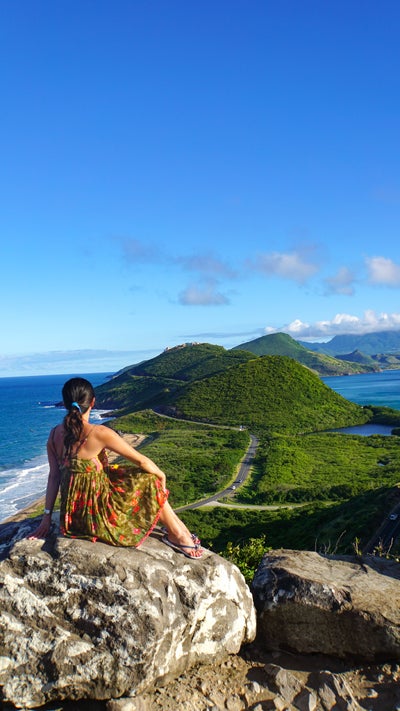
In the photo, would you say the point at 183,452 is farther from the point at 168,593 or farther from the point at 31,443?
the point at 168,593

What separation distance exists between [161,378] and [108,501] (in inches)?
6407

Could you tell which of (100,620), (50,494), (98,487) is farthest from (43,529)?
(100,620)

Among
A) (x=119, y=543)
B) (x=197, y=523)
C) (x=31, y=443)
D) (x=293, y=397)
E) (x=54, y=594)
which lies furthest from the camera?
(x=293, y=397)

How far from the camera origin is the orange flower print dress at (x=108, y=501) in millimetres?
6039

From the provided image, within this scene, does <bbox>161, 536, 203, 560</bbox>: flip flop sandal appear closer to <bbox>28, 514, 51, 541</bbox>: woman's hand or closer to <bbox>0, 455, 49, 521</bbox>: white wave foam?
<bbox>28, 514, 51, 541</bbox>: woman's hand

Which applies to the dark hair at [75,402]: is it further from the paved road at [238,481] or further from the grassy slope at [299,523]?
the paved road at [238,481]

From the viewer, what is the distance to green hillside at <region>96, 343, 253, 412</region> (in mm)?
145250

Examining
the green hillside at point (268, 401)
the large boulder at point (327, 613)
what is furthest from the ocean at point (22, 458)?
the large boulder at point (327, 613)

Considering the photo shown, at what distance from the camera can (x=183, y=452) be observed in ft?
233

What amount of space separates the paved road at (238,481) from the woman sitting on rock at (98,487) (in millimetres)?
41374

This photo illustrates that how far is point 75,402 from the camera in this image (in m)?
6.04

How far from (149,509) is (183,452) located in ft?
216

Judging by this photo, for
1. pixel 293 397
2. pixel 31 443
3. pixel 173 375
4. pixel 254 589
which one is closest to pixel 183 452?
pixel 31 443

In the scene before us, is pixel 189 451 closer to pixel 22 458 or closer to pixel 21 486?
pixel 22 458
